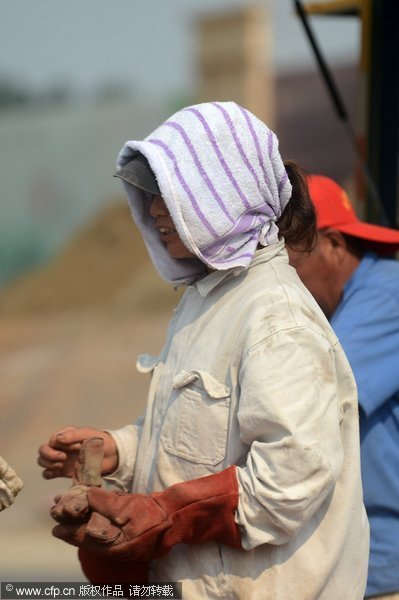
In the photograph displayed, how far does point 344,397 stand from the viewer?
184 cm

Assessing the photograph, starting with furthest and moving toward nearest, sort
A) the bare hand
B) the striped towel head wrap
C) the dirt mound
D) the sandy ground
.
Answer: the dirt mound, the sandy ground, the bare hand, the striped towel head wrap

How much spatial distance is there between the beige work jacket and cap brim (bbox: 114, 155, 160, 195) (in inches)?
9.0

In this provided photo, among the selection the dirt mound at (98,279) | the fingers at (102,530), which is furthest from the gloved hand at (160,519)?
the dirt mound at (98,279)

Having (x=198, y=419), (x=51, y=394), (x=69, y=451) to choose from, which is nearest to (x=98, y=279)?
(x=51, y=394)

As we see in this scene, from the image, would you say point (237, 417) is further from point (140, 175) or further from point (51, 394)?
point (51, 394)

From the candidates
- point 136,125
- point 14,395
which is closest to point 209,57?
point 136,125

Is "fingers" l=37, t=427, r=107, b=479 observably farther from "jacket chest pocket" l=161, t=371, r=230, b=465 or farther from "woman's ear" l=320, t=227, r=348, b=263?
"woman's ear" l=320, t=227, r=348, b=263

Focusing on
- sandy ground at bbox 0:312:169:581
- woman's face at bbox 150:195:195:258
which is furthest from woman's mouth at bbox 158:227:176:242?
sandy ground at bbox 0:312:169:581

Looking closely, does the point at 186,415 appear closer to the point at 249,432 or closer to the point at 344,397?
the point at 249,432

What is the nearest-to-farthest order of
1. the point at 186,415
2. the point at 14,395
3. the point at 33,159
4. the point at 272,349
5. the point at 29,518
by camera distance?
the point at 272,349 → the point at 186,415 → the point at 29,518 → the point at 14,395 → the point at 33,159

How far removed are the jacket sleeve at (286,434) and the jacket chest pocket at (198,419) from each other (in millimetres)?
68

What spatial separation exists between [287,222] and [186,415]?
46 centimetres

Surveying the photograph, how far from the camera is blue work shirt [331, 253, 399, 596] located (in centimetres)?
212

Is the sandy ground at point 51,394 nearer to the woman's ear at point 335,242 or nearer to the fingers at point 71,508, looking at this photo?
the woman's ear at point 335,242
